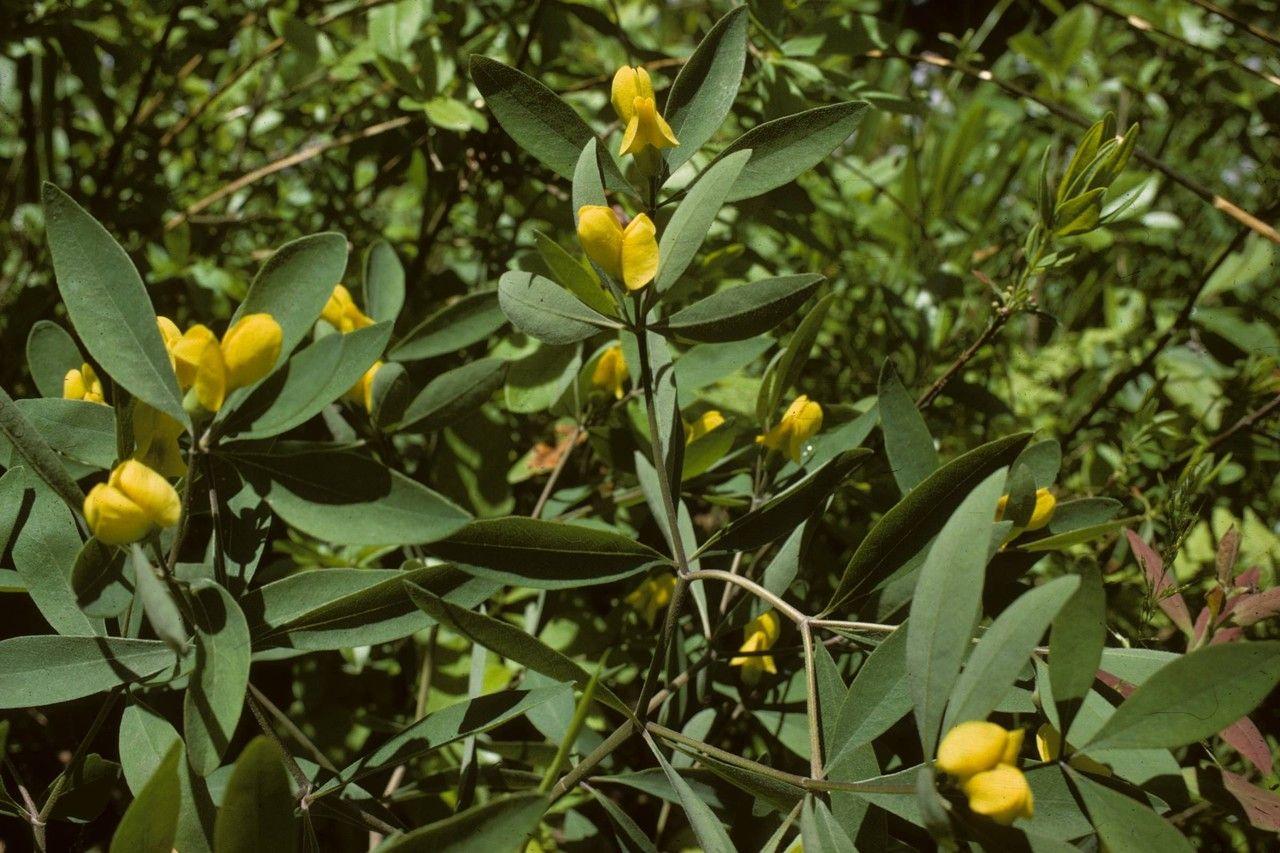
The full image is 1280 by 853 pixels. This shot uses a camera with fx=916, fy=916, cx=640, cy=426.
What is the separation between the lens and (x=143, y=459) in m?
0.64

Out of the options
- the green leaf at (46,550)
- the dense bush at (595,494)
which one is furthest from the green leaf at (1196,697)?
the green leaf at (46,550)

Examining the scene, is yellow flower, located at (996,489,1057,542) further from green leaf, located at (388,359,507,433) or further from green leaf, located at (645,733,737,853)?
green leaf, located at (388,359,507,433)

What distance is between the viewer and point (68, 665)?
2.07ft

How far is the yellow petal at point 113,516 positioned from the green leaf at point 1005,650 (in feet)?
1.61

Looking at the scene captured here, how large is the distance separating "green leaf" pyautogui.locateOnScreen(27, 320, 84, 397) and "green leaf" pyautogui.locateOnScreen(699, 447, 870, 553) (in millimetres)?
559

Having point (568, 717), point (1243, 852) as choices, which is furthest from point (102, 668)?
point (1243, 852)

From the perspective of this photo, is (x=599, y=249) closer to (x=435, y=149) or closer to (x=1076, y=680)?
(x=1076, y=680)

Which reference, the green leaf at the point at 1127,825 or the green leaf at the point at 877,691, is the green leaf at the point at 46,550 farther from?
the green leaf at the point at 1127,825

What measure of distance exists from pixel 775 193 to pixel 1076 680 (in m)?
0.63

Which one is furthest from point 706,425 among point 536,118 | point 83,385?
point 83,385

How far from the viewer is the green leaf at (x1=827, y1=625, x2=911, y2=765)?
0.61 m

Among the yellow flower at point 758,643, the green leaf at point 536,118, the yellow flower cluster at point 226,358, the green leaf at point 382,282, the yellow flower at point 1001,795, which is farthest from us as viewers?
the green leaf at point 382,282

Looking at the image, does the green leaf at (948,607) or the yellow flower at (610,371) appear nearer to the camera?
the green leaf at (948,607)

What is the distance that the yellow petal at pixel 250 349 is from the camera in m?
0.60
